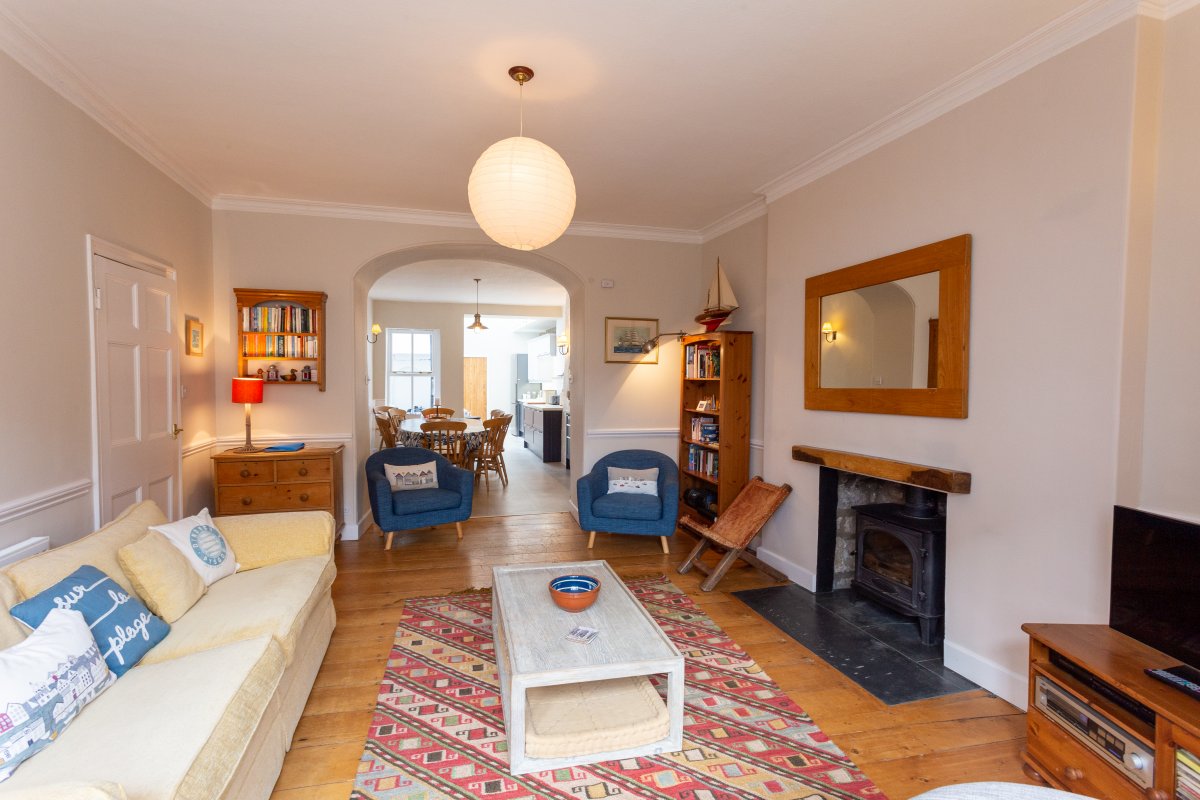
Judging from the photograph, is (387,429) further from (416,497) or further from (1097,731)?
(1097,731)

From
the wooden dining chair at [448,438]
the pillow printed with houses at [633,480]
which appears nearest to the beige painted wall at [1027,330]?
the pillow printed with houses at [633,480]

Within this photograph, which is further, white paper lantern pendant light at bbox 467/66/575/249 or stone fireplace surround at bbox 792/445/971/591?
stone fireplace surround at bbox 792/445/971/591

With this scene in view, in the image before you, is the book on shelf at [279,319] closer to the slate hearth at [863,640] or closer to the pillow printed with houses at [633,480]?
the pillow printed with houses at [633,480]

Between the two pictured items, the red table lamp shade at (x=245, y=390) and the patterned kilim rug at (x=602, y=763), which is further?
the red table lamp shade at (x=245, y=390)

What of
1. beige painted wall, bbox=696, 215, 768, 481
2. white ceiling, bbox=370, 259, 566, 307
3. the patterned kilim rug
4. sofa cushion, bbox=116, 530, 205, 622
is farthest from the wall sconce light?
sofa cushion, bbox=116, 530, 205, 622

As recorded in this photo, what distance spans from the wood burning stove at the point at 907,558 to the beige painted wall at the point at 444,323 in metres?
7.63

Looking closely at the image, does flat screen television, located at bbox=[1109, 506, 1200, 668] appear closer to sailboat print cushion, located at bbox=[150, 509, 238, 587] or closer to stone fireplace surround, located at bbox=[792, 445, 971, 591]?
stone fireplace surround, located at bbox=[792, 445, 971, 591]

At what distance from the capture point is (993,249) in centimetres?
253

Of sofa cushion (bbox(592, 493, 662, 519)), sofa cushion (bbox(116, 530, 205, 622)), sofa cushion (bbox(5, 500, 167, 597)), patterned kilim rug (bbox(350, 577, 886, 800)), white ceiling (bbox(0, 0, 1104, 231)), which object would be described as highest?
white ceiling (bbox(0, 0, 1104, 231))

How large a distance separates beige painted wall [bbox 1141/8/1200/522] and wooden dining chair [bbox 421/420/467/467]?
216 inches

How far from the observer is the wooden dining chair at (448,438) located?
6.27 meters

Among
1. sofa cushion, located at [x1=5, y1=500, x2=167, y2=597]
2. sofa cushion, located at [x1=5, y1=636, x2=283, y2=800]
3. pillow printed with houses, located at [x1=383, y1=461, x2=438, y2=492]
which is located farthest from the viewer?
pillow printed with houses, located at [x1=383, y1=461, x2=438, y2=492]

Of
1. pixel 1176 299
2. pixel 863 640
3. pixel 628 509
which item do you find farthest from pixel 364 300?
pixel 1176 299

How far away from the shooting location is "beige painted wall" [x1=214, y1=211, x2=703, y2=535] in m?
4.49
